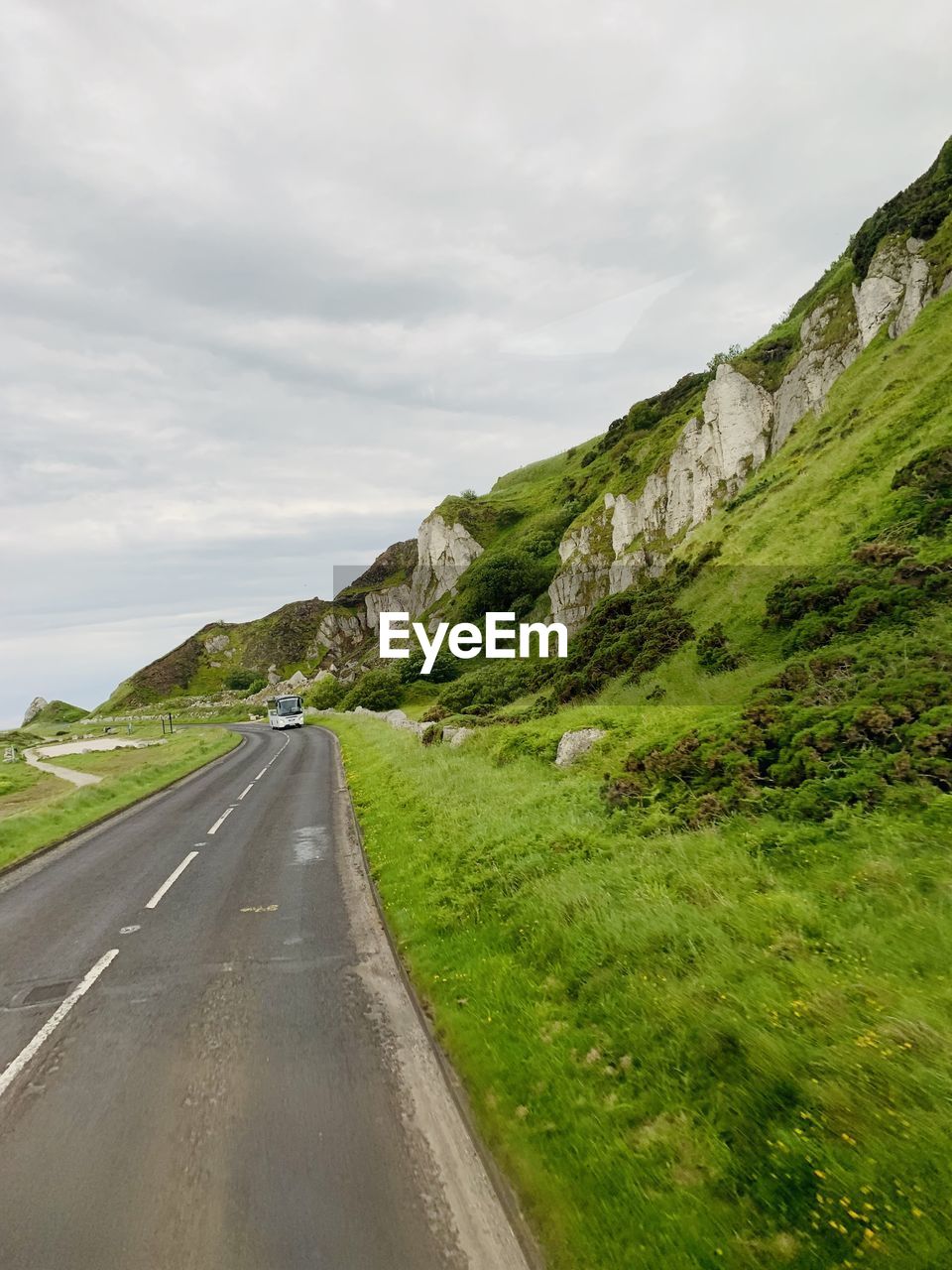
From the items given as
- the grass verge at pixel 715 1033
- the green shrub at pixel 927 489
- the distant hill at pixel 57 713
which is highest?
the green shrub at pixel 927 489

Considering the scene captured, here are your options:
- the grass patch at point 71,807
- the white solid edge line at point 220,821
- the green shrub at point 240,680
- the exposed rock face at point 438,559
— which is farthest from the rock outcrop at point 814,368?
the green shrub at point 240,680

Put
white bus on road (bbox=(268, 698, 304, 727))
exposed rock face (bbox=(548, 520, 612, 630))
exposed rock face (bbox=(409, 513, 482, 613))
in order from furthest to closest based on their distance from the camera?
exposed rock face (bbox=(409, 513, 482, 613)), white bus on road (bbox=(268, 698, 304, 727)), exposed rock face (bbox=(548, 520, 612, 630))

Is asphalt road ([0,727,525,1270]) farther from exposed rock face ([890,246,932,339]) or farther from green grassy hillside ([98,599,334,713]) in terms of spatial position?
green grassy hillside ([98,599,334,713])

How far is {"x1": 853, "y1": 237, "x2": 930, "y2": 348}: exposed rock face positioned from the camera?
2997cm

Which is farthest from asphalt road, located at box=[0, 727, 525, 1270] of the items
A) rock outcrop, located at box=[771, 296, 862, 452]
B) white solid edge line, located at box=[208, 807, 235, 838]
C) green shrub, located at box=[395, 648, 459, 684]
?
green shrub, located at box=[395, 648, 459, 684]

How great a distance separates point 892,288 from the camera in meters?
33.3

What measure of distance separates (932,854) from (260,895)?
33.0 ft

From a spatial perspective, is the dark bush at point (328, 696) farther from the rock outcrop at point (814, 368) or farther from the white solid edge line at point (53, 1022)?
the white solid edge line at point (53, 1022)

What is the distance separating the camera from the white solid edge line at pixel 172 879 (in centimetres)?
1088

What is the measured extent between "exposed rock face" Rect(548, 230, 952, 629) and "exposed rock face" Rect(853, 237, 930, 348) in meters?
0.06

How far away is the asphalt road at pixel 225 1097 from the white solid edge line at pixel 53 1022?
0.09ft

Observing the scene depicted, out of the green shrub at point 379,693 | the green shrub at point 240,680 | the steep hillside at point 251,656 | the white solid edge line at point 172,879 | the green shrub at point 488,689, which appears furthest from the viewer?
the steep hillside at point 251,656

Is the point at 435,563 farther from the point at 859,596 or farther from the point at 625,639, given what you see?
the point at 859,596

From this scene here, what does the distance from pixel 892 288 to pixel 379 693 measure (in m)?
50.1
